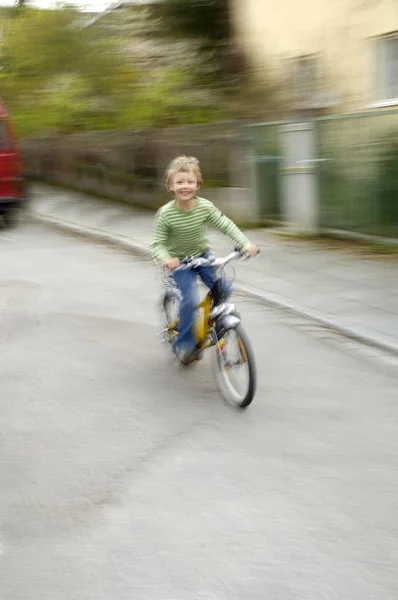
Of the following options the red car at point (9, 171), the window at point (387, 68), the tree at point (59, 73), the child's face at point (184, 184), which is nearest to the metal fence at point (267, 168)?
the window at point (387, 68)

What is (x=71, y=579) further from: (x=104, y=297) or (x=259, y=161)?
(x=259, y=161)

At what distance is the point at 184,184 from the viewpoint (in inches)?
190

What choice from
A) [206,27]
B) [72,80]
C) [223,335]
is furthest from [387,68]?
[223,335]

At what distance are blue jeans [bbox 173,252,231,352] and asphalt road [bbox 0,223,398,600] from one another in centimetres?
35

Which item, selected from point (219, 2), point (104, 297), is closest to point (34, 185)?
point (219, 2)

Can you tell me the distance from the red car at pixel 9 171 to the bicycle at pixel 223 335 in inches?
314

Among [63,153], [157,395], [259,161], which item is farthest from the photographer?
[63,153]

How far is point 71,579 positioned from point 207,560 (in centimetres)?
52

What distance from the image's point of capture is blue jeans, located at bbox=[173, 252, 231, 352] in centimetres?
505

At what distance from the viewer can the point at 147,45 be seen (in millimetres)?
16906

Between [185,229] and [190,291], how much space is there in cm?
40

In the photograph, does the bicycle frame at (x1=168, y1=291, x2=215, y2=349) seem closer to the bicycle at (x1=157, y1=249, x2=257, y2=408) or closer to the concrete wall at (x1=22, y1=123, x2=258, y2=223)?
→ the bicycle at (x1=157, y1=249, x2=257, y2=408)

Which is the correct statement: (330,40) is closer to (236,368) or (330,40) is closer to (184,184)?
(184,184)

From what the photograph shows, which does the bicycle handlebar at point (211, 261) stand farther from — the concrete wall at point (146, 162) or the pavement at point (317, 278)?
the concrete wall at point (146, 162)
